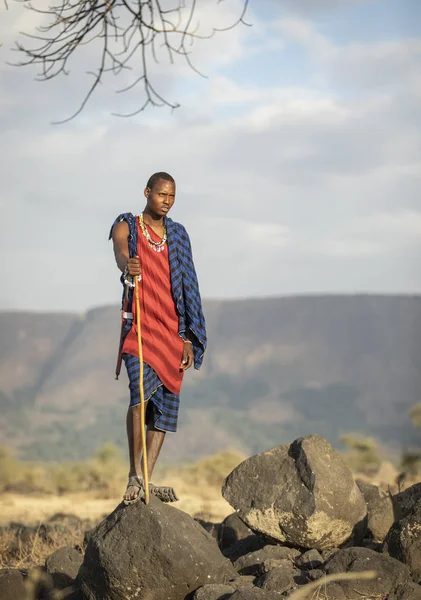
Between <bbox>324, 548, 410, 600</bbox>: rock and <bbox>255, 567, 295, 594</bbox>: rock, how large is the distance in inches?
10.5

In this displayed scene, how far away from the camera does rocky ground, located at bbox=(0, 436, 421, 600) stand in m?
5.81

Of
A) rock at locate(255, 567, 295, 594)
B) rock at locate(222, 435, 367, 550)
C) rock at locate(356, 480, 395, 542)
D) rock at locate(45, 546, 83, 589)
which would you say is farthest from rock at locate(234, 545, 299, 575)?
rock at locate(45, 546, 83, 589)

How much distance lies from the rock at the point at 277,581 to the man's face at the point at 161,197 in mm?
2607

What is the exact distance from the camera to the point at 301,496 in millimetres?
6637

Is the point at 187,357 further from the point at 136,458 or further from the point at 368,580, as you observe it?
the point at 368,580

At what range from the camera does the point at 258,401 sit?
49469 mm

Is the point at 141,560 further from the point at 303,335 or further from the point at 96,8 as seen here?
the point at 303,335

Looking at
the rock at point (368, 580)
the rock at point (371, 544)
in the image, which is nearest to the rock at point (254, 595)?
the rock at point (368, 580)

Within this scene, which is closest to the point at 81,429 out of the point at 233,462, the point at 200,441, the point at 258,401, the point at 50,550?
the point at 200,441

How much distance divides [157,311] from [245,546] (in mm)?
2157

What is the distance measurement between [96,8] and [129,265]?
1767 millimetres

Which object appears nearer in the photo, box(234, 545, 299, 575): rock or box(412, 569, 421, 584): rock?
box(412, 569, 421, 584): rock

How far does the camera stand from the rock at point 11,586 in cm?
633

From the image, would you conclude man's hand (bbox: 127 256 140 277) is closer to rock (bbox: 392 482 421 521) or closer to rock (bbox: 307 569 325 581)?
rock (bbox: 307 569 325 581)
